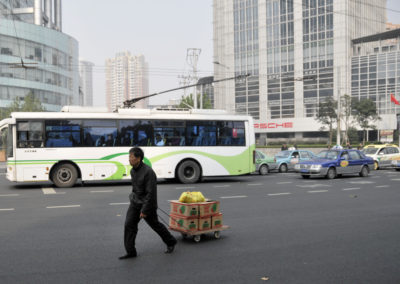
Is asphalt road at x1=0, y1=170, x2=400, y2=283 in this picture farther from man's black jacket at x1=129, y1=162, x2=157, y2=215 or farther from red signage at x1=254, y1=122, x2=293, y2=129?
red signage at x1=254, y1=122, x2=293, y2=129

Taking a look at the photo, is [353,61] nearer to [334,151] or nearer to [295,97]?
[295,97]

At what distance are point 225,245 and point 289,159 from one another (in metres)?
19.9

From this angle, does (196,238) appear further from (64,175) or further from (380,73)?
(380,73)

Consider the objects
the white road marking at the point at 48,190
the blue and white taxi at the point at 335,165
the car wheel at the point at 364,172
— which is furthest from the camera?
the car wheel at the point at 364,172

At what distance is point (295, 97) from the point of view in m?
82.1

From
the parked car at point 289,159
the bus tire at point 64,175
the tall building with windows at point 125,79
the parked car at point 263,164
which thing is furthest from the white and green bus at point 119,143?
the tall building with windows at point 125,79

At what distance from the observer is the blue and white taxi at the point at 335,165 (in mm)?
20266

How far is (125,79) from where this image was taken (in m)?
143

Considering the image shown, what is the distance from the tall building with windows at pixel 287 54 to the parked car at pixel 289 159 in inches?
1971

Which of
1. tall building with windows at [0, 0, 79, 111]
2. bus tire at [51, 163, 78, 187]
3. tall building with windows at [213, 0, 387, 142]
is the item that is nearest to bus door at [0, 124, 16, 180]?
bus tire at [51, 163, 78, 187]

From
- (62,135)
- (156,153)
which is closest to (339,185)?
(156,153)

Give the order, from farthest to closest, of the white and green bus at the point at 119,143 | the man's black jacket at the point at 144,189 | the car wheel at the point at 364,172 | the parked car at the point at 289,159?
the parked car at the point at 289,159
the car wheel at the point at 364,172
the white and green bus at the point at 119,143
the man's black jacket at the point at 144,189

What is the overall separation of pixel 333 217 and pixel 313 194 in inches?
184

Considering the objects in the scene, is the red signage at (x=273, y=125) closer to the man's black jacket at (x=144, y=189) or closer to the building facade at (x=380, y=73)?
the building facade at (x=380, y=73)
